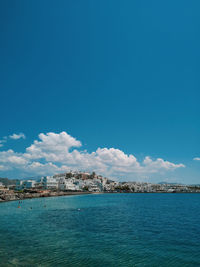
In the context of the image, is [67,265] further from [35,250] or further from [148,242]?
[148,242]

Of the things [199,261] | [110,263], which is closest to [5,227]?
[110,263]

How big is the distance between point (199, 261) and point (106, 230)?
15110 millimetres

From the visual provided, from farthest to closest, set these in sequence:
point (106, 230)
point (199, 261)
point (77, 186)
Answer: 1. point (77, 186)
2. point (106, 230)
3. point (199, 261)

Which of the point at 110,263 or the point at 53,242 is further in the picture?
the point at 53,242

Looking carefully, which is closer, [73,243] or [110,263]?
[110,263]

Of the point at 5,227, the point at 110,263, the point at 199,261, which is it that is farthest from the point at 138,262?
the point at 5,227

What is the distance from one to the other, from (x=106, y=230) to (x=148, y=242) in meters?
8.47

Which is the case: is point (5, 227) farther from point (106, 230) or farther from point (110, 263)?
point (110, 263)

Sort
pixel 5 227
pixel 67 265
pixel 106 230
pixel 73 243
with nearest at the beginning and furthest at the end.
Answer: pixel 67 265 → pixel 73 243 → pixel 106 230 → pixel 5 227

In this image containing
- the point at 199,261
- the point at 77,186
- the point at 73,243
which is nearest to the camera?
the point at 199,261

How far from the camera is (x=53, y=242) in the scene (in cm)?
2344

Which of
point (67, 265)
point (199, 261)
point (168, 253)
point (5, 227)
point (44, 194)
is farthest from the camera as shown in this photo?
point (44, 194)

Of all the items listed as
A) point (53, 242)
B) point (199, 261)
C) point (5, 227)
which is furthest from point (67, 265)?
point (5, 227)

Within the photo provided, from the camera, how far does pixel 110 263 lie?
17625 millimetres
